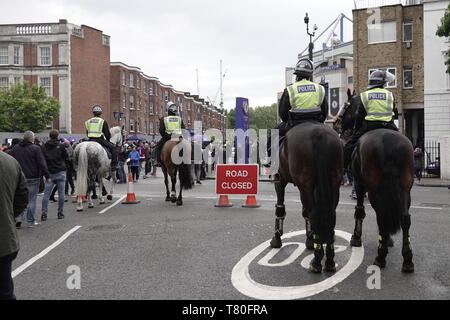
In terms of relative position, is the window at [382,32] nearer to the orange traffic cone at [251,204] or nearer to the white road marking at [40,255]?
the orange traffic cone at [251,204]

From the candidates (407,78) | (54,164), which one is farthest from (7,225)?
(407,78)

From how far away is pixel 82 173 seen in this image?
12297 mm

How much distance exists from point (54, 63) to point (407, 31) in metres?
41.1

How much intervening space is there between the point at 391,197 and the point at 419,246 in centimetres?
203

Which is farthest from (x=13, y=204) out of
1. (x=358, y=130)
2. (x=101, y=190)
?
(x=101, y=190)

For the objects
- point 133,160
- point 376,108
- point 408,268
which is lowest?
point 408,268

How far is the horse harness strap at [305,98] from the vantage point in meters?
6.73

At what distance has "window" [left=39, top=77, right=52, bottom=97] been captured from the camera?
57219mm

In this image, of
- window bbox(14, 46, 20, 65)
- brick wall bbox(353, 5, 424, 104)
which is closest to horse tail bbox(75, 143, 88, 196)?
brick wall bbox(353, 5, 424, 104)

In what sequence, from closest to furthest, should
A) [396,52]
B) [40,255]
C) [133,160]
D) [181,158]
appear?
1. [40,255]
2. [181,158]
3. [133,160]
4. [396,52]

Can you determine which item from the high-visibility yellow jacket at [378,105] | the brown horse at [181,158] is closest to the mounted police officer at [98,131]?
the brown horse at [181,158]

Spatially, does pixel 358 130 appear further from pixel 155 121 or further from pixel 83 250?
pixel 155 121

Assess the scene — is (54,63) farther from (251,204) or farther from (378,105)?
(378,105)

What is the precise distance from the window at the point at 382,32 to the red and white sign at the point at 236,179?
26245 millimetres
